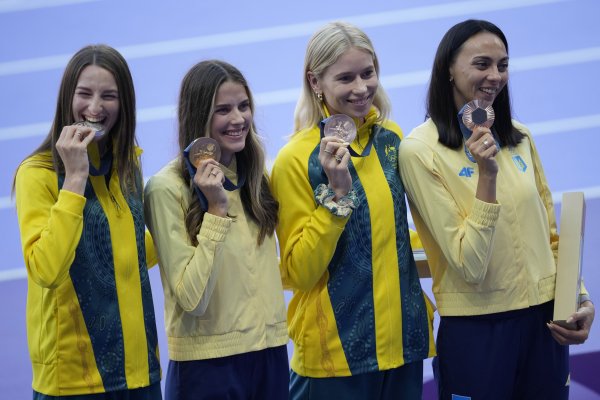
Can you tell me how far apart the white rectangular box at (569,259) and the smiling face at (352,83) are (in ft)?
2.48

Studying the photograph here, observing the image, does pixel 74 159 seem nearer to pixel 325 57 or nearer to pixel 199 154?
pixel 199 154

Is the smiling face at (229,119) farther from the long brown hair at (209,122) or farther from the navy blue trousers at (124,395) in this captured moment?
the navy blue trousers at (124,395)

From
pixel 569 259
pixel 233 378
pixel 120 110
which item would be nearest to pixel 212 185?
pixel 120 110

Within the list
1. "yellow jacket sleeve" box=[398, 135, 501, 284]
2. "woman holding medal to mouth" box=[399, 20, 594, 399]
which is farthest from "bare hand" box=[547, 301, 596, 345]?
"yellow jacket sleeve" box=[398, 135, 501, 284]

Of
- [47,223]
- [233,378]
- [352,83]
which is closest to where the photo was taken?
[47,223]

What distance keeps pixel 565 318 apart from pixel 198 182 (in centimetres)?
122

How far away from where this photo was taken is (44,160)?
304 cm

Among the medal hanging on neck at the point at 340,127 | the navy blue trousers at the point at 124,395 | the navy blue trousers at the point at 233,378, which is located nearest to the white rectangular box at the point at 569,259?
the medal hanging on neck at the point at 340,127

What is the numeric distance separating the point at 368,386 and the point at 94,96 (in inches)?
47.9

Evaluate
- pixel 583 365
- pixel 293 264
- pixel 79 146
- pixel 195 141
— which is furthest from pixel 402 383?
pixel 583 365

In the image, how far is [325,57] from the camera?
11.1 ft

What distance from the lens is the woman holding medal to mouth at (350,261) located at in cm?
329

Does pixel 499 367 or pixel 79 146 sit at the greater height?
pixel 79 146

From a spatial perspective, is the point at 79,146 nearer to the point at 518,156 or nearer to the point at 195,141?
the point at 195,141
